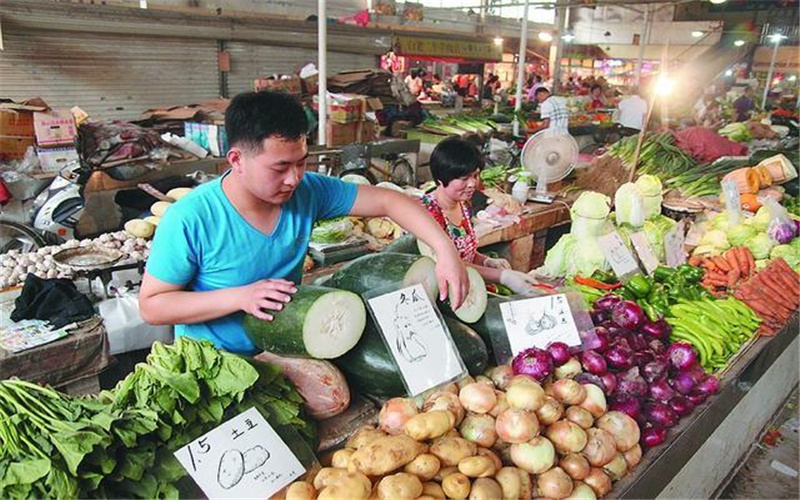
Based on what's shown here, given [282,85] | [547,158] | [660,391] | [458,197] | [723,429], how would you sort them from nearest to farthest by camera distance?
1. [660,391]
2. [723,429]
3. [458,197]
4. [547,158]
5. [282,85]

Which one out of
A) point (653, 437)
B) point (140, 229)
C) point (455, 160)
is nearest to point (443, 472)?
point (653, 437)

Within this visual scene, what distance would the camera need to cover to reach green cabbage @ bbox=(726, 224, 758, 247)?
4.23 m

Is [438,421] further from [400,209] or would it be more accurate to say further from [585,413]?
[400,209]

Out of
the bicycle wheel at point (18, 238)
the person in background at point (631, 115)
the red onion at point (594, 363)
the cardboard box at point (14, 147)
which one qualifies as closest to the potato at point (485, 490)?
the red onion at point (594, 363)

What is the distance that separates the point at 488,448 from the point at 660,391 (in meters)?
0.84

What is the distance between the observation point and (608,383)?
77.8 inches

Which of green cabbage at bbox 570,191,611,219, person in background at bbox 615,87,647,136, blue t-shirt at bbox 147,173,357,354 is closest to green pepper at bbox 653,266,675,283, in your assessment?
green cabbage at bbox 570,191,611,219

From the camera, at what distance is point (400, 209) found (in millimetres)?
2258

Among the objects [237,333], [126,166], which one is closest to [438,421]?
[237,333]

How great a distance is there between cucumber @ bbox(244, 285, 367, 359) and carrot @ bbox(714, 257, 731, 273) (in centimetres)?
305

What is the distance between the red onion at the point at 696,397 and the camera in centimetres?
225

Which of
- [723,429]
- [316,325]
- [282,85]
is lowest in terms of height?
[723,429]

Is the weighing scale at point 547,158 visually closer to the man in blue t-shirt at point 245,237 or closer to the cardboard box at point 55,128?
the man in blue t-shirt at point 245,237

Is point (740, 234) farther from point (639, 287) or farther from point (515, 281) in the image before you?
point (515, 281)
